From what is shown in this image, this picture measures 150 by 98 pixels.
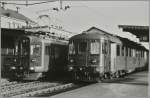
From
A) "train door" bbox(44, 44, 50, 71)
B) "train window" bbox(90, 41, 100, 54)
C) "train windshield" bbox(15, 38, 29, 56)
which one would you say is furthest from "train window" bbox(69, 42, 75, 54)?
"train windshield" bbox(15, 38, 29, 56)

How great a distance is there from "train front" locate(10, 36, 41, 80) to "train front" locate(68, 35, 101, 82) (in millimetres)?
1785

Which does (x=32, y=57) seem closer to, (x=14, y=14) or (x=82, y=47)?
(x=82, y=47)

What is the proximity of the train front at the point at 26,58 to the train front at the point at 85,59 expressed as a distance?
1.78 metres

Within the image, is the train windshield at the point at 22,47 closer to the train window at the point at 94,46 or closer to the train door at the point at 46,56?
the train door at the point at 46,56

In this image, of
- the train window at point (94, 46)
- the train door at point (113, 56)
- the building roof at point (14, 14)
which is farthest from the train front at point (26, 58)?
the building roof at point (14, 14)

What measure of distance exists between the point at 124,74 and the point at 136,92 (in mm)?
9417

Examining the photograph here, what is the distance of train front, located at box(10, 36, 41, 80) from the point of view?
16.1 meters

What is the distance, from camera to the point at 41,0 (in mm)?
14273

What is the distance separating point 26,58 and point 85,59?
9.96ft

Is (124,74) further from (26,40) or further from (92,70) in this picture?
(26,40)

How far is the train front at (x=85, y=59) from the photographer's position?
15.4 m

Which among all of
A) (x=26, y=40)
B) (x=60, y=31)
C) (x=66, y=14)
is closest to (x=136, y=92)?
(x=26, y=40)

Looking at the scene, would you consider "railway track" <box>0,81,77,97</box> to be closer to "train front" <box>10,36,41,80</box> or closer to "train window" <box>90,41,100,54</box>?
"train front" <box>10,36,41,80</box>

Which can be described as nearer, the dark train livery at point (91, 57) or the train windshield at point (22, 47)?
the dark train livery at point (91, 57)
